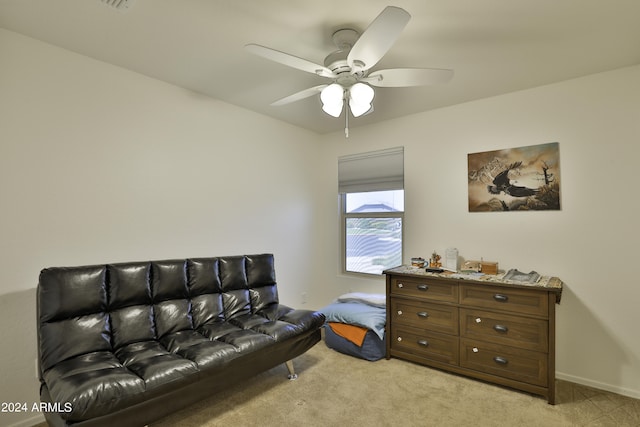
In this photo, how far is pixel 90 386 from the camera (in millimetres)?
1512

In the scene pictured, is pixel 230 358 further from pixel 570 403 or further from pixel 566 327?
pixel 566 327

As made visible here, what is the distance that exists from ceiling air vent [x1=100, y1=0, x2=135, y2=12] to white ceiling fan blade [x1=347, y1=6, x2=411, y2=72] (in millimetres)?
1199

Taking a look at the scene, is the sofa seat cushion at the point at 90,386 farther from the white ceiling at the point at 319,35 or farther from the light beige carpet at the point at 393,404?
the white ceiling at the point at 319,35

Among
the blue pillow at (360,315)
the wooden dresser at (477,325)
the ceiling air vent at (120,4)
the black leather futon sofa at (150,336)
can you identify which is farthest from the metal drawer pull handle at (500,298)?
the ceiling air vent at (120,4)

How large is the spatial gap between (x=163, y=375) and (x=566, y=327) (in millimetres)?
3000

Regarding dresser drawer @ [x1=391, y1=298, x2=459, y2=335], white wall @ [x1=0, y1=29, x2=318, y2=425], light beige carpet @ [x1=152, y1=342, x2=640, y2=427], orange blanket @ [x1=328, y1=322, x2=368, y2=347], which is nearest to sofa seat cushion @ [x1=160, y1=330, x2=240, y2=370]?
light beige carpet @ [x1=152, y1=342, x2=640, y2=427]

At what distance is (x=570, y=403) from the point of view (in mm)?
2234

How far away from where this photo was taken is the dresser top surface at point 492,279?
7.46 feet

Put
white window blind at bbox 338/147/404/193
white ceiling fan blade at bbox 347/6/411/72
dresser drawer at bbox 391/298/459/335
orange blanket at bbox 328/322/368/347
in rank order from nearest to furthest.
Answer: white ceiling fan blade at bbox 347/6/411/72, dresser drawer at bbox 391/298/459/335, orange blanket at bbox 328/322/368/347, white window blind at bbox 338/147/404/193

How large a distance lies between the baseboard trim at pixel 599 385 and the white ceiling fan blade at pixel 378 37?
289 cm

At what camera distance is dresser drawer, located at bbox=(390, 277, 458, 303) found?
2.66 meters

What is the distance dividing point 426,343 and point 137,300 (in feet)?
7.66

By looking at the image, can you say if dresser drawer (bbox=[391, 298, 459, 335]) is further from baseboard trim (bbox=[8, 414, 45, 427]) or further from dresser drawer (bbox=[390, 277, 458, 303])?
baseboard trim (bbox=[8, 414, 45, 427])

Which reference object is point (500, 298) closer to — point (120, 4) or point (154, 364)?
point (154, 364)
